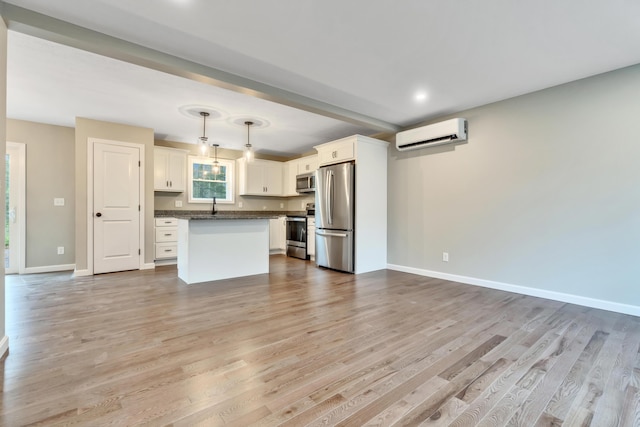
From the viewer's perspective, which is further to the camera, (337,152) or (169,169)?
(169,169)

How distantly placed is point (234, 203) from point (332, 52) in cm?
484

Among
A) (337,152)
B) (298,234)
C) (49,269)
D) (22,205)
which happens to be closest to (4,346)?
(49,269)

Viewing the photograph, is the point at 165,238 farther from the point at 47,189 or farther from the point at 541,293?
the point at 541,293

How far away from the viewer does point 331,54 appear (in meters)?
2.66

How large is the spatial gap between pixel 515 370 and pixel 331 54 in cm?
285

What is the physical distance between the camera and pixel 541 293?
331cm

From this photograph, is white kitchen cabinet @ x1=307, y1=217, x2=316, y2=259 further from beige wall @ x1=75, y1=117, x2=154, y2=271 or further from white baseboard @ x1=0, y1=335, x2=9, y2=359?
white baseboard @ x1=0, y1=335, x2=9, y2=359

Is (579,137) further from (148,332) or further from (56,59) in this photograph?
(56,59)

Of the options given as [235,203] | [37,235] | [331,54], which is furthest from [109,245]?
[331,54]

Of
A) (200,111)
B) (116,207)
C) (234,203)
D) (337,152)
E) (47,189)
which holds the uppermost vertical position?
(200,111)

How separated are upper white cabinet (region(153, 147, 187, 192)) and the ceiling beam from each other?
322 centimetres

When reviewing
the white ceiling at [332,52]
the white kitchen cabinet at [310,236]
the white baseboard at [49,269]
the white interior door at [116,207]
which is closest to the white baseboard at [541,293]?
the white kitchen cabinet at [310,236]

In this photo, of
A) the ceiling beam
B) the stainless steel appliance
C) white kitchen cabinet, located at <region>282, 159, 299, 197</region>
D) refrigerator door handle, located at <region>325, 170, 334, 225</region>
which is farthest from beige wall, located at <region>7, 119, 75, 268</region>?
refrigerator door handle, located at <region>325, 170, 334, 225</region>

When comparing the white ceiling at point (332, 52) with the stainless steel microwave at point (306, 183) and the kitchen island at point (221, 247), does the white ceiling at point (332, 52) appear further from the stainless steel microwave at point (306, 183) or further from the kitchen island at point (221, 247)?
the stainless steel microwave at point (306, 183)
